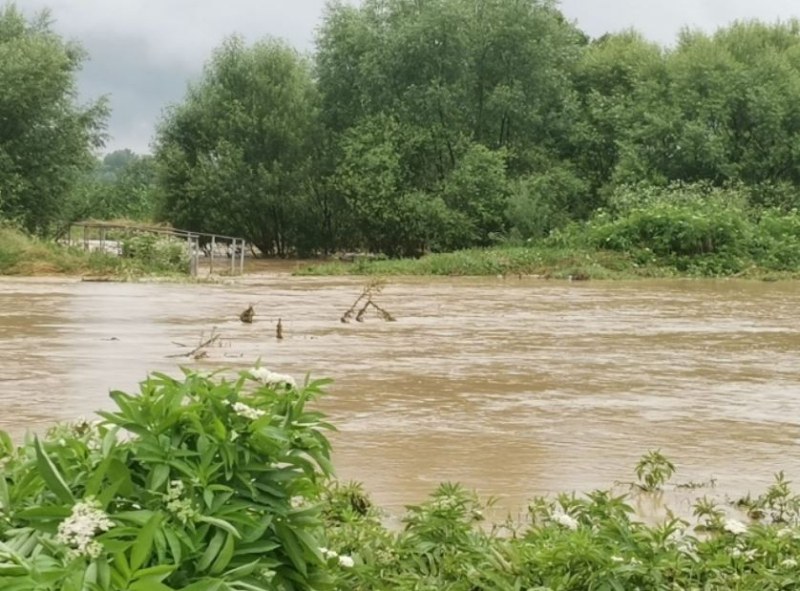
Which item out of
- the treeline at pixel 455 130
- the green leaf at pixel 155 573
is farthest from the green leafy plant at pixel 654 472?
the treeline at pixel 455 130

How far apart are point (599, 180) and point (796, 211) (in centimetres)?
888

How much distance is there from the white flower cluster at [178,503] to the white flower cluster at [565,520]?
2015 millimetres

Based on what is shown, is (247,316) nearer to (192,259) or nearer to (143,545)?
(143,545)

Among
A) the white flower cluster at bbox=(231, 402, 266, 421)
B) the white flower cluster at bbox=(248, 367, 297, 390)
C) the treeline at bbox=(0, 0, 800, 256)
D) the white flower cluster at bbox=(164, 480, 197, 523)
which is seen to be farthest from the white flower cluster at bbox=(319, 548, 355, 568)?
the treeline at bbox=(0, 0, 800, 256)

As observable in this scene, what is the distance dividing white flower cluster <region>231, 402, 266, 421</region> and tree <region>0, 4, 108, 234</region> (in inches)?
1475

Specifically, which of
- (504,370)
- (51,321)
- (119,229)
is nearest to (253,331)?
(51,321)

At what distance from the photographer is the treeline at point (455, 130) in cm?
4078

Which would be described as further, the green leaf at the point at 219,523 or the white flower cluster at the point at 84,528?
the green leaf at the point at 219,523

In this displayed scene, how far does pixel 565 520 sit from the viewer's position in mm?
4672

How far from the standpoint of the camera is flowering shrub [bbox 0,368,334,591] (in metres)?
2.80

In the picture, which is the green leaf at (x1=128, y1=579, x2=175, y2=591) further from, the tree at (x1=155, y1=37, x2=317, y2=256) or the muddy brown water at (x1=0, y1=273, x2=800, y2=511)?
the tree at (x1=155, y1=37, x2=317, y2=256)

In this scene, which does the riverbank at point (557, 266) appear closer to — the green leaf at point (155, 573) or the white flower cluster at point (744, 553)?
the white flower cluster at point (744, 553)

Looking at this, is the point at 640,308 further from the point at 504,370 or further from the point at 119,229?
the point at 119,229

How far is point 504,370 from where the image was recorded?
1195cm
